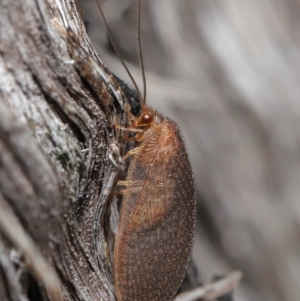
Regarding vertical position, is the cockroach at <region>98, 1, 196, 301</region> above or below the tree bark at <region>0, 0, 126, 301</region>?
below

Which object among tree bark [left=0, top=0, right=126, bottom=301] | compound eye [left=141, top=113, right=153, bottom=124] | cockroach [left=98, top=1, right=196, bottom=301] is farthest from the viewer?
compound eye [left=141, top=113, right=153, bottom=124]

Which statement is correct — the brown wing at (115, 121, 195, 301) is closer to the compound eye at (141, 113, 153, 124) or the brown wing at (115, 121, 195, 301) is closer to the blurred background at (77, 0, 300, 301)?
the compound eye at (141, 113, 153, 124)

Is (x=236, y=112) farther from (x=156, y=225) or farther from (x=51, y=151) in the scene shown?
(x=51, y=151)

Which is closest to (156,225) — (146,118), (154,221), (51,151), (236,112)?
(154,221)

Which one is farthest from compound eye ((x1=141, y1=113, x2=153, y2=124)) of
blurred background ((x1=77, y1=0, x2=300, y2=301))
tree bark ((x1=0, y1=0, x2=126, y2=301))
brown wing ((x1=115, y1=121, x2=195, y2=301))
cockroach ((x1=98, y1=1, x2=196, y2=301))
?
blurred background ((x1=77, y1=0, x2=300, y2=301))

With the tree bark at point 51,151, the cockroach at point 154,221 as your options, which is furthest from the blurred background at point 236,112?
the tree bark at point 51,151

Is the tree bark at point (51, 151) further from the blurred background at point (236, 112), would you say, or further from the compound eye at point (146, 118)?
the blurred background at point (236, 112)
